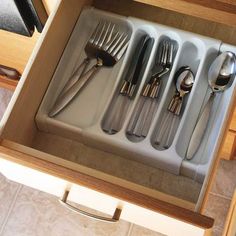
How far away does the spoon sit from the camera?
76 centimetres

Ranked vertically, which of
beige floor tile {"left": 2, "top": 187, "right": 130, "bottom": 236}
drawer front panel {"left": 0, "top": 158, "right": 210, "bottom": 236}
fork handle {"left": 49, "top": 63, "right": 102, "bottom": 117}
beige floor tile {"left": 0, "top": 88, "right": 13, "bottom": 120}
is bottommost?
beige floor tile {"left": 2, "top": 187, "right": 130, "bottom": 236}

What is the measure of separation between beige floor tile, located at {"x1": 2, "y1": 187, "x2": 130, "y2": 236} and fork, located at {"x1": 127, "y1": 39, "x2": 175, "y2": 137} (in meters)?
0.52

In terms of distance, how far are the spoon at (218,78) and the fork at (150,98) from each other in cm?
8

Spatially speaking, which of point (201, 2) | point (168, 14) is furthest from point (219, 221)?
point (201, 2)

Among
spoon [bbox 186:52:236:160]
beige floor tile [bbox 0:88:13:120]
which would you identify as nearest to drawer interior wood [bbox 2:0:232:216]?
spoon [bbox 186:52:236:160]

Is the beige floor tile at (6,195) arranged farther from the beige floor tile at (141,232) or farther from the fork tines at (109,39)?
the fork tines at (109,39)

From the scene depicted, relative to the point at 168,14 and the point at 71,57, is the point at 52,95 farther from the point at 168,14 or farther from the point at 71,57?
the point at 168,14

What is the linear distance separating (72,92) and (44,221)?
561 mm

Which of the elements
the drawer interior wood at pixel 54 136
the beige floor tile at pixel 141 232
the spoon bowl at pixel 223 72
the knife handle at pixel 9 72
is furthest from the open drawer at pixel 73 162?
the beige floor tile at pixel 141 232

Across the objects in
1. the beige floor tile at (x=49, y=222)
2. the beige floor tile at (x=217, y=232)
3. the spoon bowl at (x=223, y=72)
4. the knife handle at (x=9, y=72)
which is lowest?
the beige floor tile at (x=49, y=222)

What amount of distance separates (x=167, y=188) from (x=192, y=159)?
0.23 ft

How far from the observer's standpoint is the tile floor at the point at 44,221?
3.99 feet

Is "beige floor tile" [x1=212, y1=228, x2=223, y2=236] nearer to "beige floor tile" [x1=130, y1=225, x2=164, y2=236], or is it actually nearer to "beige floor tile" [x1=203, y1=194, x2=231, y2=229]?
"beige floor tile" [x1=203, y1=194, x2=231, y2=229]

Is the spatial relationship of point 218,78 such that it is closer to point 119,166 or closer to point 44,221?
point 119,166
